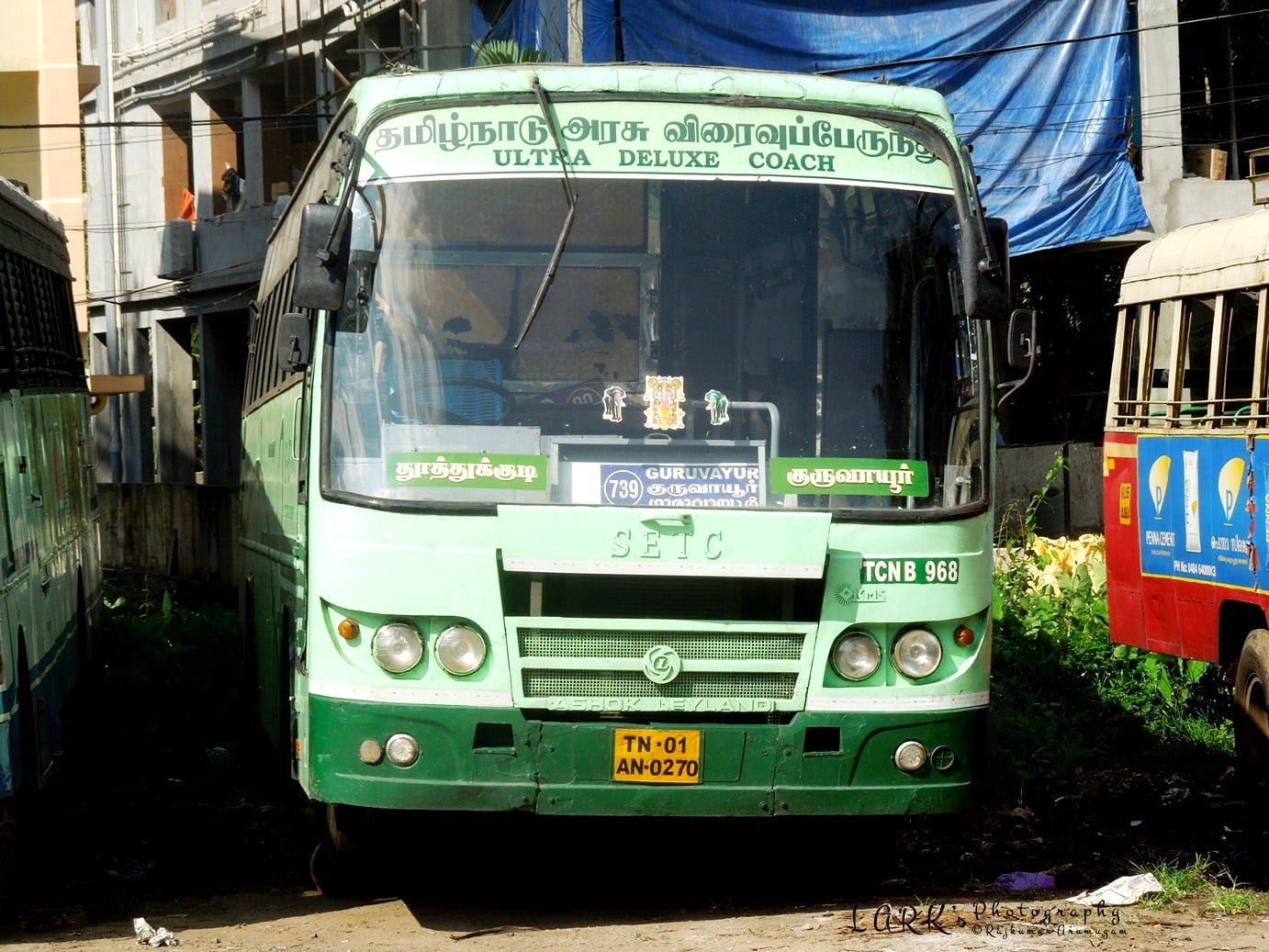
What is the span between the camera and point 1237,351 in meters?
9.34

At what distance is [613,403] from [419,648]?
43.9 inches

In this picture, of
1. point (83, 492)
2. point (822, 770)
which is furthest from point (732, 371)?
point (83, 492)

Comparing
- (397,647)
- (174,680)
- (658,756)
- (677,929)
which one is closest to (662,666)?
(658,756)

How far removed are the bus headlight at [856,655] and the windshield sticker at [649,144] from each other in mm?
1712

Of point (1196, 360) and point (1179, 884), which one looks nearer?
point (1179, 884)

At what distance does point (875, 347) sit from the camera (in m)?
6.66

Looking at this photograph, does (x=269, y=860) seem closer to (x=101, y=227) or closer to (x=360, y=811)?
(x=360, y=811)

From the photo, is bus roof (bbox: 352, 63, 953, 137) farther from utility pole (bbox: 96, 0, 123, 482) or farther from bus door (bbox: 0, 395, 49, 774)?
utility pole (bbox: 96, 0, 123, 482)

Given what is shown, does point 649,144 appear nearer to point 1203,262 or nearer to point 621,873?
point 621,873

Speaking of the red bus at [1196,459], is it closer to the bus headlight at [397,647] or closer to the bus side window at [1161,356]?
the bus side window at [1161,356]

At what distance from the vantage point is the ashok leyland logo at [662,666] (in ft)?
20.5

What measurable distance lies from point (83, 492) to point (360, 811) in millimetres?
5101

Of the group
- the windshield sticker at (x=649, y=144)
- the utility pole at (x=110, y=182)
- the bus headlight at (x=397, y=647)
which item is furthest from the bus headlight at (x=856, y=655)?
the utility pole at (x=110, y=182)

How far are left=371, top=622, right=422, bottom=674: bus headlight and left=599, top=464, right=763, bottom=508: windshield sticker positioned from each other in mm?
820
